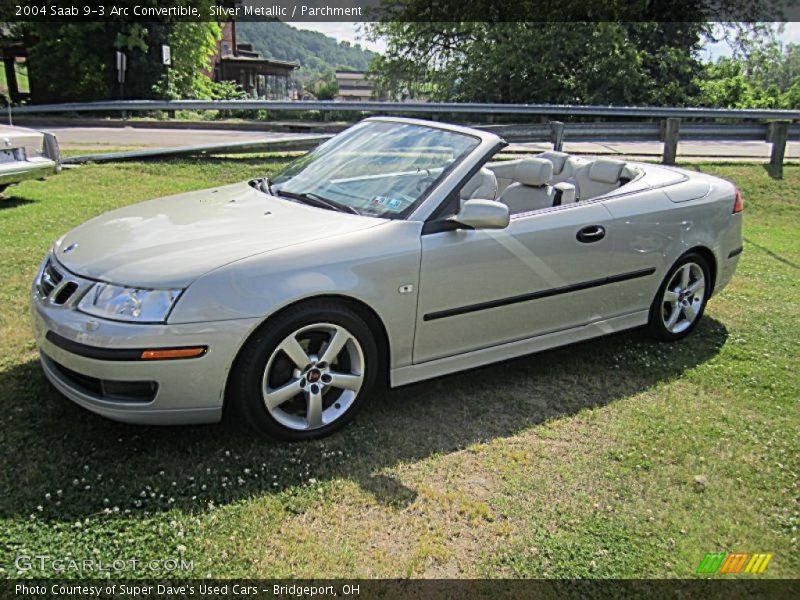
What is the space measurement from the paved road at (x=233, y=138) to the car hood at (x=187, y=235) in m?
8.86

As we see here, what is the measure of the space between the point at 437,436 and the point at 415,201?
1.23m

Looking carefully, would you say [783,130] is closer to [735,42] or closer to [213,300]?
[213,300]

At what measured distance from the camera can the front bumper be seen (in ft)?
9.99

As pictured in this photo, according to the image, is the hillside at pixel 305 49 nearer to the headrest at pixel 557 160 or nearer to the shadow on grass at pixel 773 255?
the shadow on grass at pixel 773 255

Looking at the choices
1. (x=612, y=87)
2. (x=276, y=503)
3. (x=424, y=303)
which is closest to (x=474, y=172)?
(x=424, y=303)

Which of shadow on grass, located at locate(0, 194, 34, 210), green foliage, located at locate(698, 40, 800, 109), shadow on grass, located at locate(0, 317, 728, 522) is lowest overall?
shadow on grass, located at locate(0, 317, 728, 522)

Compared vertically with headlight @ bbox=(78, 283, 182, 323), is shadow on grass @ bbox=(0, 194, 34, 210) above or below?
below

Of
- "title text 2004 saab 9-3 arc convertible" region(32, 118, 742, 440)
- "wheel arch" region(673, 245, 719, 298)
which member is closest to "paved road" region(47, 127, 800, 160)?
"wheel arch" region(673, 245, 719, 298)

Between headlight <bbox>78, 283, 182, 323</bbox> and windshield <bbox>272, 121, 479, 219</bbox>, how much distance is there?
3.90 ft

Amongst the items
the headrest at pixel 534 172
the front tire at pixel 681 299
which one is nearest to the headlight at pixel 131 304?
the headrest at pixel 534 172

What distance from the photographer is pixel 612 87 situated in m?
20.7

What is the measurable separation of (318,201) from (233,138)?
44.1 ft

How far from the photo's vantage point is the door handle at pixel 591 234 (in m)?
4.26

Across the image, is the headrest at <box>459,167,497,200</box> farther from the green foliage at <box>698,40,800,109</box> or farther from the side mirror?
the green foliage at <box>698,40,800,109</box>
